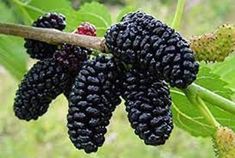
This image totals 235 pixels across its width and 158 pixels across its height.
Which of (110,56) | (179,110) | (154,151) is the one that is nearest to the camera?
(110,56)

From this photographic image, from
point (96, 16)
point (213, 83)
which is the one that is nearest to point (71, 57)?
point (213, 83)

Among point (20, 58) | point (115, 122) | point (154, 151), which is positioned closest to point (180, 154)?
point (154, 151)

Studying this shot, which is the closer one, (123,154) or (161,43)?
(161,43)

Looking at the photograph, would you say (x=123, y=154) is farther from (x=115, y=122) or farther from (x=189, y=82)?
(x=189, y=82)

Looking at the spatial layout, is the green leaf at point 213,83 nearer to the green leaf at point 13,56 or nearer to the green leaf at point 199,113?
the green leaf at point 199,113

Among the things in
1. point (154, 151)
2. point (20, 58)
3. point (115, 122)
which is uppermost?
point (20, 58)

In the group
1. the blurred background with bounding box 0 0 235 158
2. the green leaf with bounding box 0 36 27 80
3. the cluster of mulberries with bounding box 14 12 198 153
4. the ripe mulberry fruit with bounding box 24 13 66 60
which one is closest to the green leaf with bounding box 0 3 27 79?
the green leaf with bounding box 0 36 27 80

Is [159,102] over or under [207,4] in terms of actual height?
over
